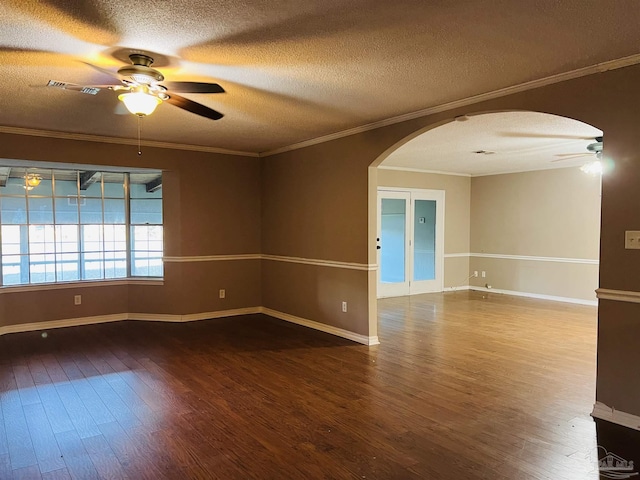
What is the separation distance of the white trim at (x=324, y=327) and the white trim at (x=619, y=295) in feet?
7.81

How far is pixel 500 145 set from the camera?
5859 mm

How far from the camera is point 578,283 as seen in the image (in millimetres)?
7371

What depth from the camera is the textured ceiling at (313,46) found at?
221cm

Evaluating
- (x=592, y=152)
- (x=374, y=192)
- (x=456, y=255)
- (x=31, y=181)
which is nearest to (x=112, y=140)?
(x=31, y=181)

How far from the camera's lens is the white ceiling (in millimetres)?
4574

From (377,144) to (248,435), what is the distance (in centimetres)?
306

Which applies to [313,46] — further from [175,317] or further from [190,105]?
[175,317]

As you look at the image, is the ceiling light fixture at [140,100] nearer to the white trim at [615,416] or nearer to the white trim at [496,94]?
the white trim at [496,94]

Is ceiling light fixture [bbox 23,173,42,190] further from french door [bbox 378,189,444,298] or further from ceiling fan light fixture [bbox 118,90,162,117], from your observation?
french door [bbox 378,189,444,298]

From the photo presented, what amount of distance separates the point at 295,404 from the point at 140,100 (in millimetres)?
2366

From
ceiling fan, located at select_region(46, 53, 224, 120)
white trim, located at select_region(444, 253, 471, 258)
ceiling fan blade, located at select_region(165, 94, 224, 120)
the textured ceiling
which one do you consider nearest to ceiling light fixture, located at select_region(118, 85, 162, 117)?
ceiling fan, located at select_region(46, 53, 224, 120)

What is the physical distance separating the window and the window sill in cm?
10

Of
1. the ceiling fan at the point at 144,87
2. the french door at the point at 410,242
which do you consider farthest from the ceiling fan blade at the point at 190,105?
the french door at the point at 410,242

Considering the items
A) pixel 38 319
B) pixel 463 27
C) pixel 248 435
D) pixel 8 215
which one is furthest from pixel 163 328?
pixel 463 27
